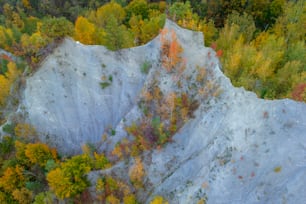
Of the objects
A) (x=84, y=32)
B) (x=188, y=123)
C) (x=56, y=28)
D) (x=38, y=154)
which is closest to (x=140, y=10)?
(x=84, y=32)

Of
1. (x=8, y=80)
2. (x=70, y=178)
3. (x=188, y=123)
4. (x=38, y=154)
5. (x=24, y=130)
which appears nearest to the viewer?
(x=188, y=123)

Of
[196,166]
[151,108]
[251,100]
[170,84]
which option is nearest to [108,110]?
[151,108]

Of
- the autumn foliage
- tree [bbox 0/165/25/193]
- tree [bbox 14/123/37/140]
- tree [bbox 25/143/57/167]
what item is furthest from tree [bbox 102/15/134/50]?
tree [bbox 0/165/25/193]

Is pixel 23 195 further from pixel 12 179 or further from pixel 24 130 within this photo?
pixel 24 130

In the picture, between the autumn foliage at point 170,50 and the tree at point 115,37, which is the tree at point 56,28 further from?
the autumn foliage at point 170,50

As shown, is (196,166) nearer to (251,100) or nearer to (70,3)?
(251,100)
